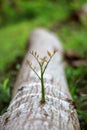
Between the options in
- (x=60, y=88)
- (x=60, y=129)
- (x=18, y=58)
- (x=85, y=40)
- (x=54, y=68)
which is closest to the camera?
(x=60, y=129)

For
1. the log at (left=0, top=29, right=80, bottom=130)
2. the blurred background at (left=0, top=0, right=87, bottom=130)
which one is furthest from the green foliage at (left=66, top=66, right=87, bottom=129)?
the log at (left=0, top=29, right=80, bottom=130)

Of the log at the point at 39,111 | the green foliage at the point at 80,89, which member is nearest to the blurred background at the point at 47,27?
the green foliage at the point at 80,89

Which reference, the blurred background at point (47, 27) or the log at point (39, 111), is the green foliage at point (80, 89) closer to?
the blurred background at point (47, 27)

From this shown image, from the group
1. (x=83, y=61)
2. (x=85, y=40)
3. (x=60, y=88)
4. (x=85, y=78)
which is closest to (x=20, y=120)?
(x=60, y=88)

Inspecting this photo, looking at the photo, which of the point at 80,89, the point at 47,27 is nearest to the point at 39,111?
the point at 80,89

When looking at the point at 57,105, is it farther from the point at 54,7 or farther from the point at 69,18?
the point at 54,7

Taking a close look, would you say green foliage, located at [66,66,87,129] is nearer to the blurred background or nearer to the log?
the blurred background

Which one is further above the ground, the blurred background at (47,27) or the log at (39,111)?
the blurred background at (47,27)

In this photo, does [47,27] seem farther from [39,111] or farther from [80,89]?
[39,111]

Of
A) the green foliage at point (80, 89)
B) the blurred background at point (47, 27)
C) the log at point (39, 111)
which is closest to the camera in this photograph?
the log at point (39, 111)
